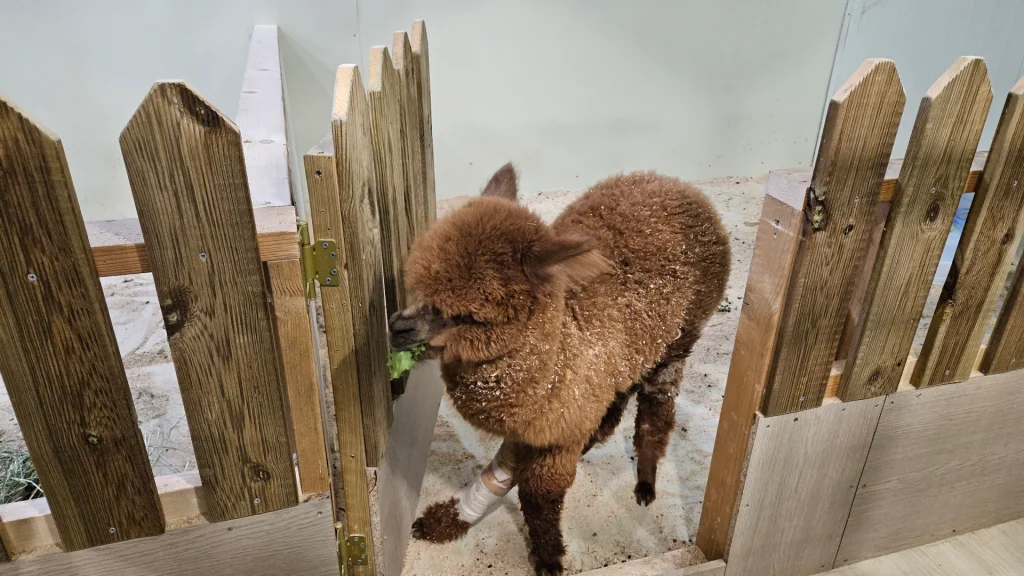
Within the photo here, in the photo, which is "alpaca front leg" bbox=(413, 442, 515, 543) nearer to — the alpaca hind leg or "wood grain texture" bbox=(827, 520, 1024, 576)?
the alpaca hind leg

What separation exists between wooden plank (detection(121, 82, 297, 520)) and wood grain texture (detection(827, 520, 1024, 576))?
1.86 m

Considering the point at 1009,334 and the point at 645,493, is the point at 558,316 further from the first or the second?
the point at 1009,334

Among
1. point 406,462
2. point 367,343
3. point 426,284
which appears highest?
point 426,284

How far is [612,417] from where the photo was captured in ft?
8.16

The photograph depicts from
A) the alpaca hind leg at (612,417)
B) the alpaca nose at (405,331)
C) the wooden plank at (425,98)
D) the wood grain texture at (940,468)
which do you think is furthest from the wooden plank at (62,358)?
the wood grain texture at (940,468)

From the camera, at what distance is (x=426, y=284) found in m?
1.47

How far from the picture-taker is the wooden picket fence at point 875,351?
4.51 ft

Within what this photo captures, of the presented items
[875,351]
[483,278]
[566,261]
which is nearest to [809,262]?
[875,351]

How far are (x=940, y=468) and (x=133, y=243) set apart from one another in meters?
2.31

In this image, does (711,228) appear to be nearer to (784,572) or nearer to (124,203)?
(784,572)

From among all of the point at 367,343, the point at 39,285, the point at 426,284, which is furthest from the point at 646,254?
the point at 39,285

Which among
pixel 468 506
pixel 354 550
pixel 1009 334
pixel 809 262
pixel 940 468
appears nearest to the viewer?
pixel 809 262

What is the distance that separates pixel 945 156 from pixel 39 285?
1.85 metres

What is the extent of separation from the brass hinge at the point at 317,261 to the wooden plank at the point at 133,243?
0.14 feet
